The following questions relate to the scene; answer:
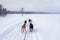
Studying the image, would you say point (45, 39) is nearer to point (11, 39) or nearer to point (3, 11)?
point (11, 39)

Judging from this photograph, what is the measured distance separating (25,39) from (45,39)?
128cm

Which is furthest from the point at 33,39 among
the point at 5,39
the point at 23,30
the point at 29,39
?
the point at 23,30

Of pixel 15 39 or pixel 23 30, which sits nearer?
pixel 15 39

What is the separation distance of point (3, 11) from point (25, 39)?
23253mm

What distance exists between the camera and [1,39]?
9.70 meters

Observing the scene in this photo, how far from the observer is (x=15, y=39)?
9.84 m

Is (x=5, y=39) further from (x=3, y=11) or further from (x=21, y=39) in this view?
(x=3, y=11)

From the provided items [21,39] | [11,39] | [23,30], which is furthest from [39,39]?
[23,30]

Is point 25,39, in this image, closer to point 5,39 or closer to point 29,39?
point 29,39

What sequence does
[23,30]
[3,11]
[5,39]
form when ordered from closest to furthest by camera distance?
[5,39] < [23,30] < [3,11]

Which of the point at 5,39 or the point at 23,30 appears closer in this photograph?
the point at 5,39

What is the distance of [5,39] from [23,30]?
11.9 ft

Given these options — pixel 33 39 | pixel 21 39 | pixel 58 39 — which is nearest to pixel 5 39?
pixel 21 39

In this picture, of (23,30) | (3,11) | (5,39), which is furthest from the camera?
(3,11)
